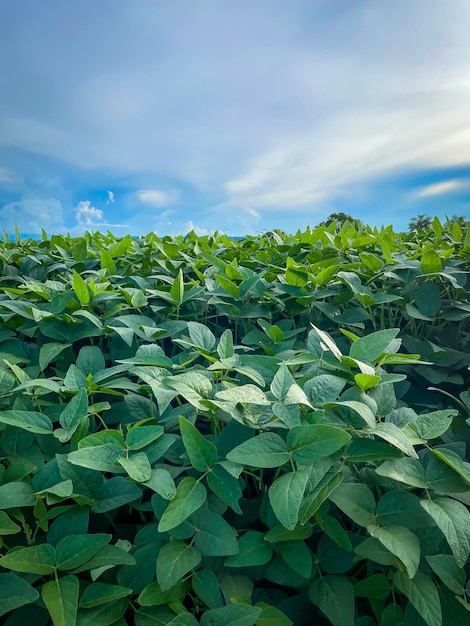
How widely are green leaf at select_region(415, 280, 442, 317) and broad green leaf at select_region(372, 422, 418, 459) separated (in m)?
0.85

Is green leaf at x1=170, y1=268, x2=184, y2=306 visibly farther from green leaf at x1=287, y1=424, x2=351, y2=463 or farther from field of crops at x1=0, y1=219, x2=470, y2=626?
green leaf at x1=287, y1=424, x2=351, y2=463

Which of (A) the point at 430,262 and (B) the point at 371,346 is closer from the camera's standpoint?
(B) the point at 371,346

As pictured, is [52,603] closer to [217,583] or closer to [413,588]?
[217,583]

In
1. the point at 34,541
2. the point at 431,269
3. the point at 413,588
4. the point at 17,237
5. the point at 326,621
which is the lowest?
the point at 326,621

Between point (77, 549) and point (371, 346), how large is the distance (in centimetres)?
66

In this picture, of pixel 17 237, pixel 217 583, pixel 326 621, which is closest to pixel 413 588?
pixel 326 621

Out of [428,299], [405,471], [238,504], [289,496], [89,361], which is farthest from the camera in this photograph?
[428,299]

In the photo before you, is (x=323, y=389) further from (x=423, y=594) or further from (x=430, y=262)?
(x=430, y=262)

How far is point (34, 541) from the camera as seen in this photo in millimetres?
938

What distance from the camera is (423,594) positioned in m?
0.80

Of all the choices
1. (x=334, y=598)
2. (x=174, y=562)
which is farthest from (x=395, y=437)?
(x=174, y=562)

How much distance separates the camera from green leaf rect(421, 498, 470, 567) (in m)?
0.75

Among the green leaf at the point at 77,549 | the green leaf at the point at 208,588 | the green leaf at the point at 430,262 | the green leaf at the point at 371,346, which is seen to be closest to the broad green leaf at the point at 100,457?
the green leaf at the point at 77,549

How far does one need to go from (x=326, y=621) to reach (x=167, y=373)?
560mm
